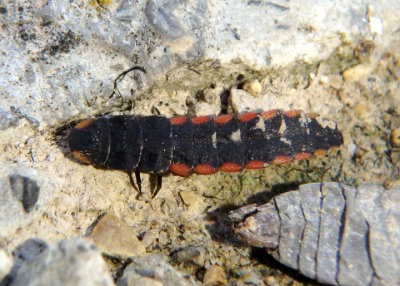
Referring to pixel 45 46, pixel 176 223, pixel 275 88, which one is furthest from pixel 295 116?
pixel 45 46

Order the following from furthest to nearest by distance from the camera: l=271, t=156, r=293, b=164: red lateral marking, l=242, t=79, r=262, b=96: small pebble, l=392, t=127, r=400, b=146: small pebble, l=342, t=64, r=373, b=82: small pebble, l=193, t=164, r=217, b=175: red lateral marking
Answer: l=342, t=64, r=373, b=82: small pebble, l=392, t=127, r=400, b=146: small pebble, l=242, t=79, r=262, b=96: small pebble, l=271, t=156, r=293, b=164: red lateral marking, l=193, t=164, r=217, b=175: red lateral marking

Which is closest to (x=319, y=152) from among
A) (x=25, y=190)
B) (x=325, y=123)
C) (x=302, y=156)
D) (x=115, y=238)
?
(x=302, y=156)

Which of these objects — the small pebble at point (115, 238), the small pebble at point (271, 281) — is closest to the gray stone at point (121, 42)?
the small pebble at point (115, 238)

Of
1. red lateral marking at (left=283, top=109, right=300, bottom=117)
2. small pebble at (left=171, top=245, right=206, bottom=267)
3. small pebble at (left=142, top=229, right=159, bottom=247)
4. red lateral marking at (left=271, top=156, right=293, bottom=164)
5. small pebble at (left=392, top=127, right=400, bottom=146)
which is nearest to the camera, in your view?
small pebble at (left=171, top=245, right=206, bottom=267)

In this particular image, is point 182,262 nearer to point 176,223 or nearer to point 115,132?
point 176,223

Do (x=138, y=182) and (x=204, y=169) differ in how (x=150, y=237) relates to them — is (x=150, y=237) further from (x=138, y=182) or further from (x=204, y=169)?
(x=204, y=169)

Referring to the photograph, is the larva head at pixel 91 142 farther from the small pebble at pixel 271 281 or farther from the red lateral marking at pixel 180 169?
the small pebble at pixel 271 281

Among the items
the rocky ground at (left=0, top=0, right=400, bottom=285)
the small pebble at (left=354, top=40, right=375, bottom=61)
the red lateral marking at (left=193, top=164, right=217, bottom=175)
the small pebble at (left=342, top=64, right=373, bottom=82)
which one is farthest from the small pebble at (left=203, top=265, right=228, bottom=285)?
the small pebble at (left=354, top=40, right=375, bottom=61)

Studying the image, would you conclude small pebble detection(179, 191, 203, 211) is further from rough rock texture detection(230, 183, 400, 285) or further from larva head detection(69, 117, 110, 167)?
larva head detection(69, 117, 110, 167)
